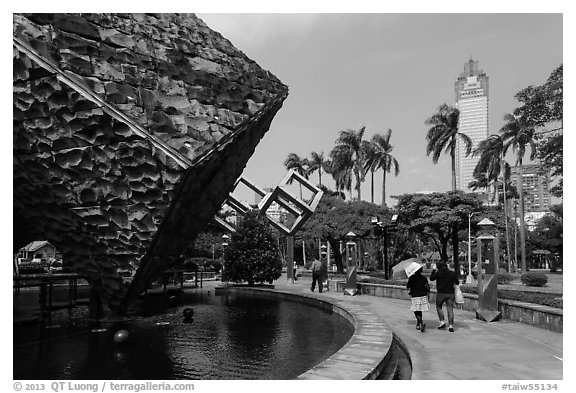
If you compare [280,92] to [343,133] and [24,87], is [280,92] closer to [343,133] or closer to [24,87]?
[24,87]

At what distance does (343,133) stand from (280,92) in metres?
39.0

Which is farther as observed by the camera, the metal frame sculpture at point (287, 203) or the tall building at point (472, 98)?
the tall building at point (472, 98)

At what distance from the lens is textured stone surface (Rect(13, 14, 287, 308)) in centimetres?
779

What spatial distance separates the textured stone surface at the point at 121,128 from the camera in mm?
7785

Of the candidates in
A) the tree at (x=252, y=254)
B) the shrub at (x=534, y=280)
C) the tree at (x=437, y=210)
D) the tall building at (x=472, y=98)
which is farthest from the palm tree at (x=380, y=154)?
the tree at (x=252, y=254)

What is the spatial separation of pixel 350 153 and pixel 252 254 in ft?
95.9

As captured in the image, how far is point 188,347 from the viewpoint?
8.23 metres

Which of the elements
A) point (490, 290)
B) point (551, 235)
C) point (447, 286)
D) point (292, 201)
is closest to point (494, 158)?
point (551, 235)

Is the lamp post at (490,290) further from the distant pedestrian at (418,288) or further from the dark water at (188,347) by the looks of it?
the dark water at (188,347)

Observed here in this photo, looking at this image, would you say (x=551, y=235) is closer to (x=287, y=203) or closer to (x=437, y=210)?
(x=437, y=210)

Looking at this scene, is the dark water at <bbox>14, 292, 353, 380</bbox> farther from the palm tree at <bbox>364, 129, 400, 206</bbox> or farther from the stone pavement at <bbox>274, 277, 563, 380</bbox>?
the palm tree at <bbox>364, 129, 400, 206</bbox>

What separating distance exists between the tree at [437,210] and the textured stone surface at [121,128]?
21.3 meters

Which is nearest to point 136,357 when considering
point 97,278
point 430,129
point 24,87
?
point 97,278

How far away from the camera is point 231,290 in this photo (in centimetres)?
1989
